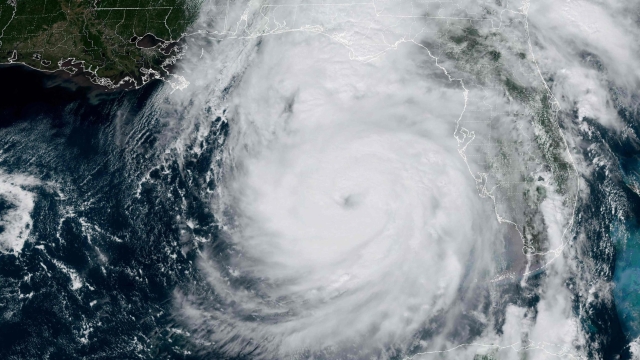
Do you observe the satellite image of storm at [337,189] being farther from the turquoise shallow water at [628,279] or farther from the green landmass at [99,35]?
the green landmass at [99,35]

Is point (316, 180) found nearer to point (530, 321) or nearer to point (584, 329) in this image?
point (530, 321)

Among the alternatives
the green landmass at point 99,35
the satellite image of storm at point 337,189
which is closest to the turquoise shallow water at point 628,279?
the satellite image of storm at point 337,189

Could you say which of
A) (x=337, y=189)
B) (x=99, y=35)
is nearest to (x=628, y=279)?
(x=337, y=189)

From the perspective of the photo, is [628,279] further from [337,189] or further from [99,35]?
[99,35]

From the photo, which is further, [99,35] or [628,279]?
[99,35]

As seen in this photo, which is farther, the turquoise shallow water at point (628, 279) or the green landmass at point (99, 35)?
the green landmass at point (99, 35)

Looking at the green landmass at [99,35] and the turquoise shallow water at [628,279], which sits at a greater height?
the turquoise shallow water at [628,279]
